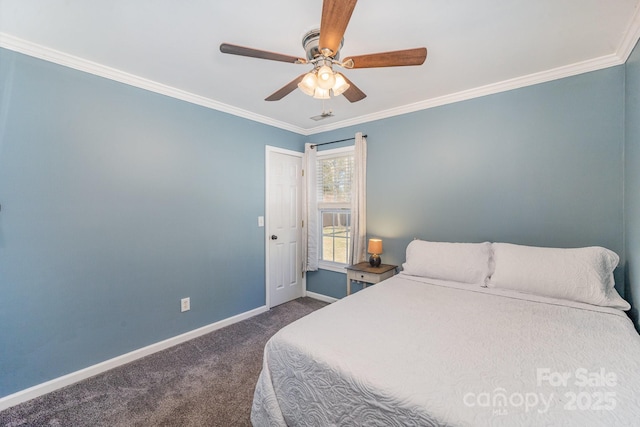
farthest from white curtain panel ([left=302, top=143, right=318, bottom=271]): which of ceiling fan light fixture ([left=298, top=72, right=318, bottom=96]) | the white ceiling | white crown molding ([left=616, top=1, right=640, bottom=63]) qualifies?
white crown molding ([left=616, top=1, right=640, bottom=63])

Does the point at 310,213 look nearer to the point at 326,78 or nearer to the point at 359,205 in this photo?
the point at 359,205

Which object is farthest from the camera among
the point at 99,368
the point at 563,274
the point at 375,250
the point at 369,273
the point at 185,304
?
the point at 375,250

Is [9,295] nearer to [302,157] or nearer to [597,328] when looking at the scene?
[302,157]

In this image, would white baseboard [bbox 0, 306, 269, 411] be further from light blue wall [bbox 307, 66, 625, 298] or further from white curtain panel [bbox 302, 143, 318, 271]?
light blue wall [bbox 307, 66, 625, 298]

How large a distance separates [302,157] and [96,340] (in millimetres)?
2975

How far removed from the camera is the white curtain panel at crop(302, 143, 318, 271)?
3.73m

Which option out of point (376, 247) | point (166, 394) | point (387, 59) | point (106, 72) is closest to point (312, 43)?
point (387, 59)

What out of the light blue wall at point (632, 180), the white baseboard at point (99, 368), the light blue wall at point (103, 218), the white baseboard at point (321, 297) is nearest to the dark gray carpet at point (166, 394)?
the white baseboard at point (99, 368)

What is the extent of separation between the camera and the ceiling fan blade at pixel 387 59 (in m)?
1.46

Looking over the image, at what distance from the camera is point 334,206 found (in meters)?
3.67

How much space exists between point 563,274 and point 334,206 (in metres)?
2.43

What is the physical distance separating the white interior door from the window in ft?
1.07

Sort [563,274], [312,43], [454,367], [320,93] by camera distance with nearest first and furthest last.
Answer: [454,367] < [312,43] < [320,93] < [563,274]

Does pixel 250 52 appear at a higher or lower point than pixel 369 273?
higher
